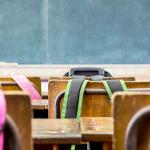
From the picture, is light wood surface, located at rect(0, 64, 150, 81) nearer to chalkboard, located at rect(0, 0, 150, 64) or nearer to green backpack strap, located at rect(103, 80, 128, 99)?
chalkboard, located at rect(0, 0, 150, 64)

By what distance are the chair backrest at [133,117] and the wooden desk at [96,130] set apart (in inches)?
11.9

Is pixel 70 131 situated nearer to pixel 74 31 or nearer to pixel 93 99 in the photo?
pixel 93 99

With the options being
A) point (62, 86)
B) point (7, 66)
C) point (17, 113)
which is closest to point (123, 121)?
Result: point (17, 113)

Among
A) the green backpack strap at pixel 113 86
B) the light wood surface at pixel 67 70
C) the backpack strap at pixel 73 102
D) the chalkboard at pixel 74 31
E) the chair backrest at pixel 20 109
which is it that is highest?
the chalkboard at pixel 74 31

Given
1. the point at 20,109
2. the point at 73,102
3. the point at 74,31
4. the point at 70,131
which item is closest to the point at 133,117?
the point at 20,109

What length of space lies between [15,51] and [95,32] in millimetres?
887

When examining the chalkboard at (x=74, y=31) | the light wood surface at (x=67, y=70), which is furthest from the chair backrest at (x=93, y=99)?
the chalkboard at (x=74, y=31)

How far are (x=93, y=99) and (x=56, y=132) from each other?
65 cm

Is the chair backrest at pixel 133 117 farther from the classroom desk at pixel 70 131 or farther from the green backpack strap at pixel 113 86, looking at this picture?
the green backpack strap at pixel 113 86

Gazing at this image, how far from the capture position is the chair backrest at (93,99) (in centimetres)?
223

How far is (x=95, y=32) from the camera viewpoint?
17.3 feet

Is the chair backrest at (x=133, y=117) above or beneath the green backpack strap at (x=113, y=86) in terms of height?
beneath

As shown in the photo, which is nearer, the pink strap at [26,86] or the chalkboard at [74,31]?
the pink strap at [26,86]

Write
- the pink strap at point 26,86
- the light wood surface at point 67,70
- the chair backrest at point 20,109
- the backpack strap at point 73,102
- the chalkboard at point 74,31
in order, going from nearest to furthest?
the chair backrest at point 20,109 → the backpack strap at point 73,102 → the pink strap at point 26,86 → the light wood surface at point 67,70 → the chalkboard at point 74,31
